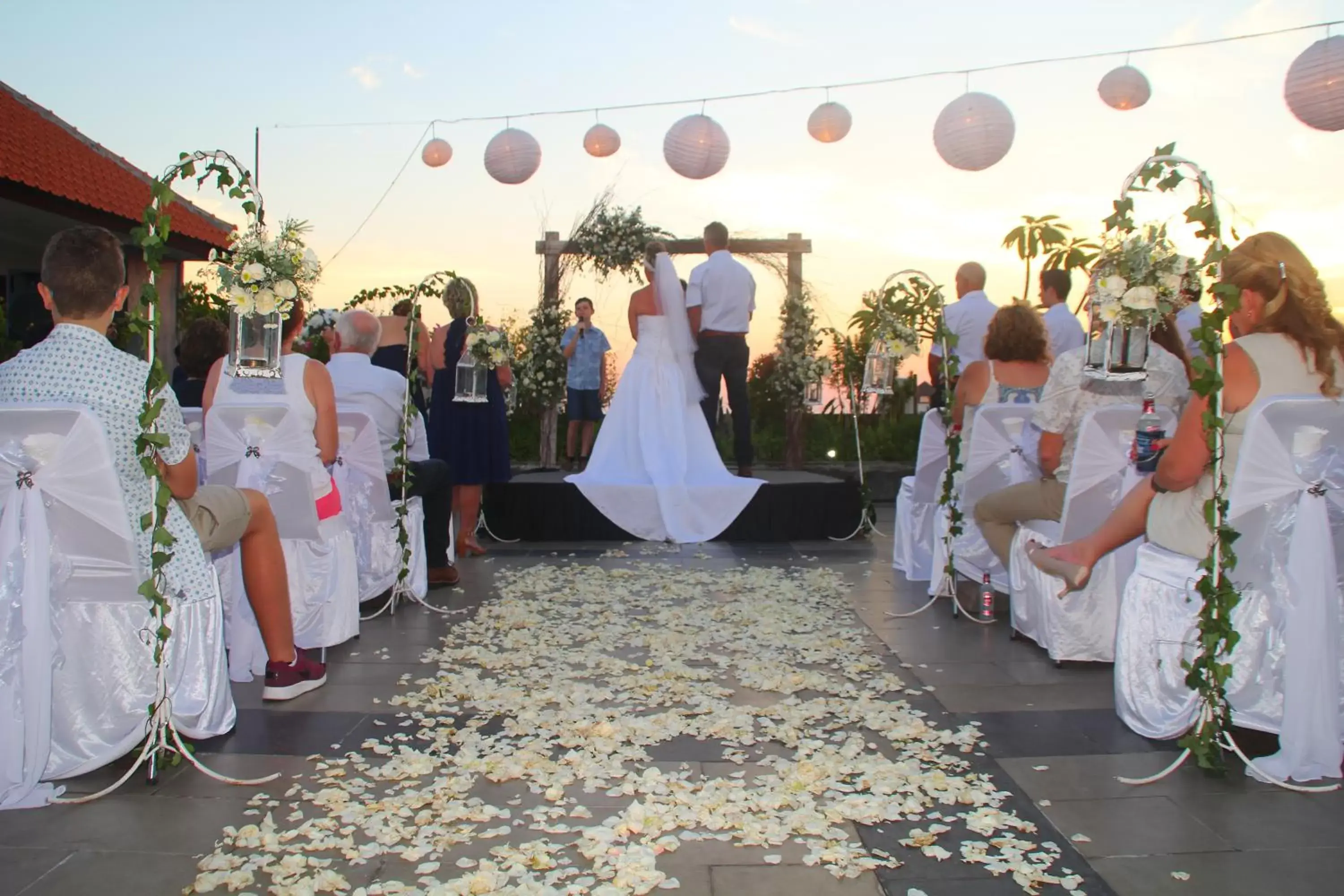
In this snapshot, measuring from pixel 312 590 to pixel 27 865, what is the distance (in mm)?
1839

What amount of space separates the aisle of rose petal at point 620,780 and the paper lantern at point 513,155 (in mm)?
4933

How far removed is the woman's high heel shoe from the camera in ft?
11.2

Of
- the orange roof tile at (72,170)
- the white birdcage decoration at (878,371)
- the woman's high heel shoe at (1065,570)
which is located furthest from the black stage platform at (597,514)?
the orange roof tile at (72,170)

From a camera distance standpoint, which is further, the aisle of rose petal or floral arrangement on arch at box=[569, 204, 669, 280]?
floral arrangement on arch at box=[569, 204, 669, 280]

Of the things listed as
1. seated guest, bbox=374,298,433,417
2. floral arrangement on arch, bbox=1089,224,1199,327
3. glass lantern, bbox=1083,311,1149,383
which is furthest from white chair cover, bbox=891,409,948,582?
seated guest, bbox=374,298,433,417

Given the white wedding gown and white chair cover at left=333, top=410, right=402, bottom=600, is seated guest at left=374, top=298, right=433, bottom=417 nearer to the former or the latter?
white chair cover at left=333, top=410, right=402, bottom=600

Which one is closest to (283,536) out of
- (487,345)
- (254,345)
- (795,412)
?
(254,345)

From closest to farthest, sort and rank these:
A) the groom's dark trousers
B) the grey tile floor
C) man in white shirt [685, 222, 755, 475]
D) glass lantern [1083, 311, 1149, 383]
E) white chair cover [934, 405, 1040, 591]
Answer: the grey tile floor → glass lantern [1083, 311, 1149, 383] → white chair cover [934, 405, 1040, 591] → man in white shirt [685, 222, 755, 475] → the groom's dark trousers

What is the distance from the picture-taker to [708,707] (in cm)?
325

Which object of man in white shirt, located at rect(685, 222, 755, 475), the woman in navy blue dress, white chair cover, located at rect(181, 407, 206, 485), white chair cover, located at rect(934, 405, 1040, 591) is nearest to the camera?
white chair cover, located at rect(181, 407, 206, 485)

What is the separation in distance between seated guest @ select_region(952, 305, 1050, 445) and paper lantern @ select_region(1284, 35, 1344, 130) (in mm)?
2361

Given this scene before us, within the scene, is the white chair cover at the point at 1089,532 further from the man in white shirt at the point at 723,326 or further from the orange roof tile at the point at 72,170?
the orange roof tile at the point at 72,170

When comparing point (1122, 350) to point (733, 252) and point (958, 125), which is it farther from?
point (733, 252)

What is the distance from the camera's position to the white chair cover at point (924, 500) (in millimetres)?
5594
